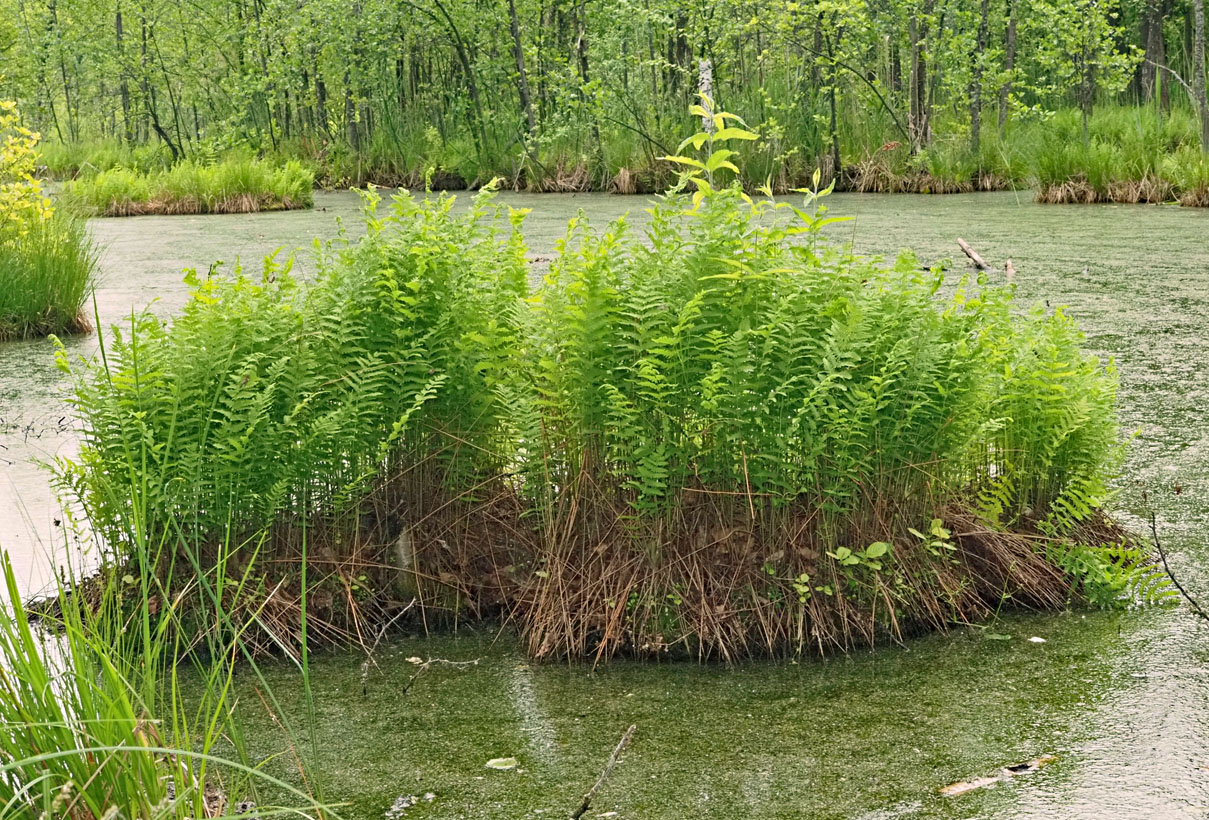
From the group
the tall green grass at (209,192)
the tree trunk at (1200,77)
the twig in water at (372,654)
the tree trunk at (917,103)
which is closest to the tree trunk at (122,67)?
the tall green grass at (209,192)

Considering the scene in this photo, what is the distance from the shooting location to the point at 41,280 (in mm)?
7914

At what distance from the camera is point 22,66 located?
96.3 ft

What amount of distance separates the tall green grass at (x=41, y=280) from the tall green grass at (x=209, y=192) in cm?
810

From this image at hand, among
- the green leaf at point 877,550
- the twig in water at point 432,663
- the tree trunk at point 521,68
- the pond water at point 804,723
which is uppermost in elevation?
the tree trunk at point 521,68

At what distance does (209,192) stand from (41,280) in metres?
8.58

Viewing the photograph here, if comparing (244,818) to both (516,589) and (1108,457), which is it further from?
(1108,457)

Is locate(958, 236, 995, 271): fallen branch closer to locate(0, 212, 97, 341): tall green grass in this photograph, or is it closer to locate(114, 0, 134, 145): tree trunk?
locate(0, 212, 97, 341): tall green grass

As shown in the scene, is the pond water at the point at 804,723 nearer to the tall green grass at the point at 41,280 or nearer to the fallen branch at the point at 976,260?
the tall green grass at the point at 41,280

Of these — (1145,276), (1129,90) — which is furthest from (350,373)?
(1129,90)

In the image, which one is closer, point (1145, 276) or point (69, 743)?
point (69, 743)

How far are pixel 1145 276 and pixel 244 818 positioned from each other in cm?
820

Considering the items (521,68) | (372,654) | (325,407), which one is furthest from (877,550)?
(521,68)

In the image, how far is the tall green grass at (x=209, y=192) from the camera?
53.0 feet

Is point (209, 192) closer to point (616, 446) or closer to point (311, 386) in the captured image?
point (311, 386)
